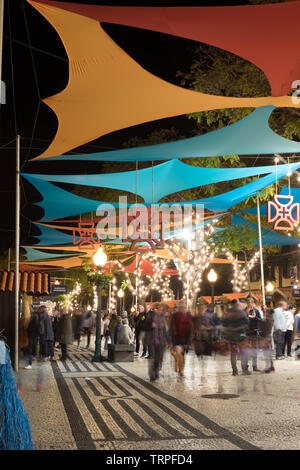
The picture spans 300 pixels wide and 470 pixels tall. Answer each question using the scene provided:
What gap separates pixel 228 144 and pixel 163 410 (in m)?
6.13

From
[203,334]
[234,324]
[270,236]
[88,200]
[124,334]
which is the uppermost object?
[88,200]

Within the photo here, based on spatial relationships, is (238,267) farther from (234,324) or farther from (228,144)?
(228,144)

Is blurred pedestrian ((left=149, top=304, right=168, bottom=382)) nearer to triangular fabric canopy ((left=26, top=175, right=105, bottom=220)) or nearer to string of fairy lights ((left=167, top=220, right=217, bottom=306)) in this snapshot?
triangular fabric canopy ((left=26, top=175, right=105, bottom=220))

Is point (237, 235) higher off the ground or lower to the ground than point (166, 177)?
lower

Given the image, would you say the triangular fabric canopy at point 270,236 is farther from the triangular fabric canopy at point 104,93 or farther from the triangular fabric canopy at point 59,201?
the triangular fabric canopy at point 104,93

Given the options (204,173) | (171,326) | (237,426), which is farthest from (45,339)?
(237,426)

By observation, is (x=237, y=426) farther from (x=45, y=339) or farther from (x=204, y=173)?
(x=45, y=339)

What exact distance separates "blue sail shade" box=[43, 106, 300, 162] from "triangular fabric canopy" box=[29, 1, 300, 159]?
3.80 feet

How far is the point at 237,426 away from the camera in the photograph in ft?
25.0

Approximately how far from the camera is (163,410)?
9.06m

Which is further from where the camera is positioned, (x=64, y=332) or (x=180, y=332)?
(x=64, y=332)

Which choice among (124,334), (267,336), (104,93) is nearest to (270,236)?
(124,334)

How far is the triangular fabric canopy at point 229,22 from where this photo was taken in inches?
305

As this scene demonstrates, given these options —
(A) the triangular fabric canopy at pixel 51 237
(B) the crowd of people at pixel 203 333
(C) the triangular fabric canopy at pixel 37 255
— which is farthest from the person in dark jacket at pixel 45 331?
(C) the triangular fabric canopy at pixel 37 255
